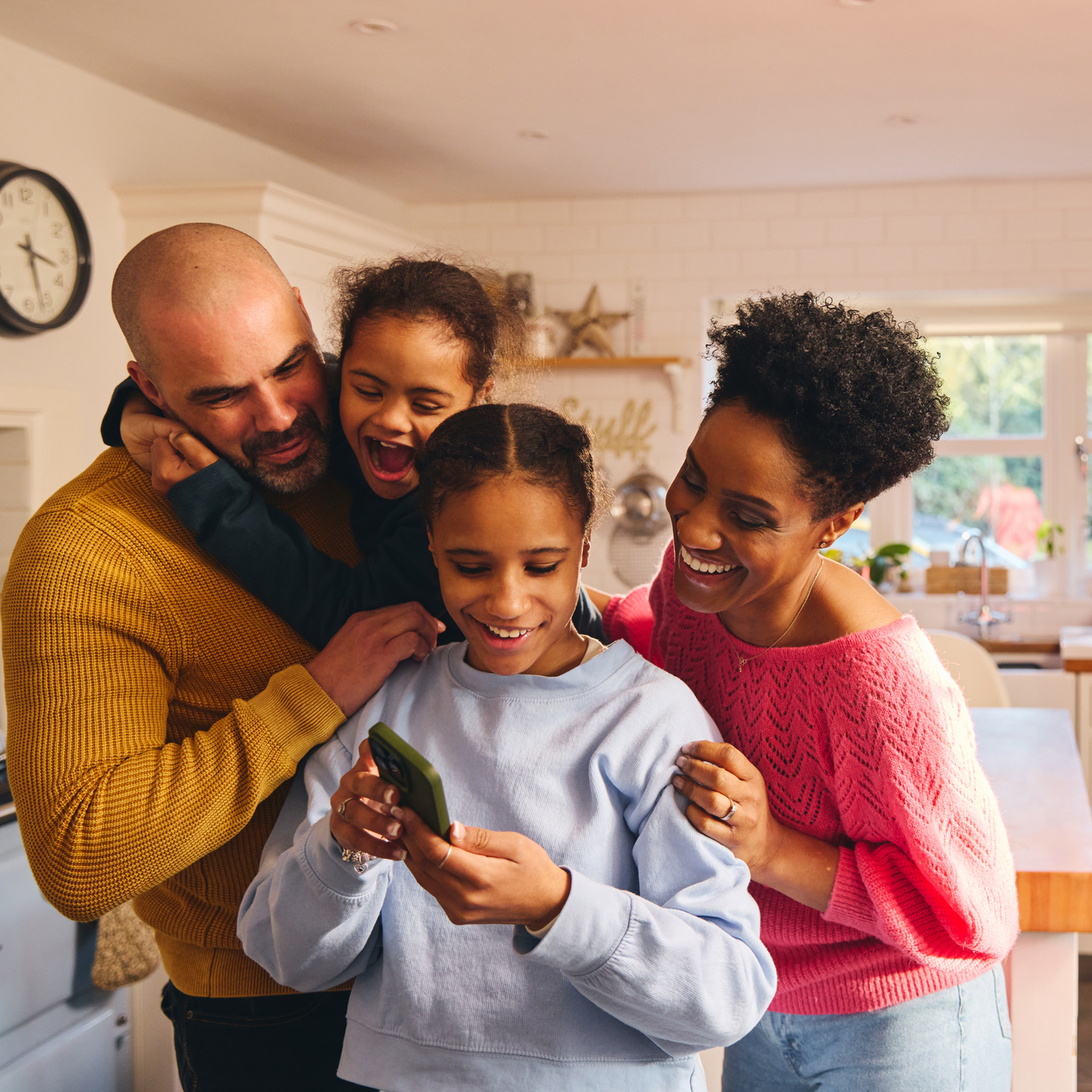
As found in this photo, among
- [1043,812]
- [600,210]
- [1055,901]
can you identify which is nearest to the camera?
[1055,901]

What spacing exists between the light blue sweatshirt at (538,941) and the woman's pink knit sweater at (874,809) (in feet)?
0.51

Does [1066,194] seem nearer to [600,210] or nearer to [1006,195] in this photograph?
[1006,195]

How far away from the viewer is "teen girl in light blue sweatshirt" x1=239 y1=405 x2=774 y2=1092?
84 cm

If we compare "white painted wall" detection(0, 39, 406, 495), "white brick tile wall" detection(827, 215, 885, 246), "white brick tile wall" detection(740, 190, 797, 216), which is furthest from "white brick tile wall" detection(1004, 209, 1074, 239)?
"white painted wall" detection(0, 39, 406, 495)

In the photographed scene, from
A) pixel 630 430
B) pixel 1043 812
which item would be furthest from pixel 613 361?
pixel 1043 812

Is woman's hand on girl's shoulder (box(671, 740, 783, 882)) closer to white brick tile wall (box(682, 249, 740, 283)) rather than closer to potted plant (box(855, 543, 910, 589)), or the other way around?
white brick tile wall (box(682, 249, 740, 283))

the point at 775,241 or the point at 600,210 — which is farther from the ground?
the point at 600,210

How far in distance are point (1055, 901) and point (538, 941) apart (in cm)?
98

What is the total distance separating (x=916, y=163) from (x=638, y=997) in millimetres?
3856

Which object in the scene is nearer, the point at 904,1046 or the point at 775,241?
the point at 904,1046

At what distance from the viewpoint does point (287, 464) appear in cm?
114

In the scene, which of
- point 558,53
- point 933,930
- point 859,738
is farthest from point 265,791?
point 558,53

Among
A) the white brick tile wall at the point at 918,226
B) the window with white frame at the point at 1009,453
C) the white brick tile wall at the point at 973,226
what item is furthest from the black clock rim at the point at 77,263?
the window with white frame at the point at 1009,453

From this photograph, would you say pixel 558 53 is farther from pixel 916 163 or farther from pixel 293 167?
pixel 916 163
